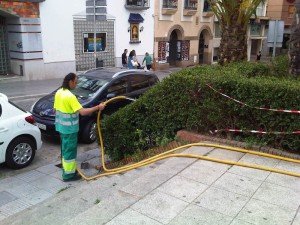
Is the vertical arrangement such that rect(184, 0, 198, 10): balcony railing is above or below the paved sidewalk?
above

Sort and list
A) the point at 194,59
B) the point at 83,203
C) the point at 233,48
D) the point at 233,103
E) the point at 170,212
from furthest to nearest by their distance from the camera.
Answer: the point at 194,59, the point at 233,48, the point at 233,103, the point at 83,203, the point at 170,212

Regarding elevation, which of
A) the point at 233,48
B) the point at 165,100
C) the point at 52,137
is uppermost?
the point at 233,48

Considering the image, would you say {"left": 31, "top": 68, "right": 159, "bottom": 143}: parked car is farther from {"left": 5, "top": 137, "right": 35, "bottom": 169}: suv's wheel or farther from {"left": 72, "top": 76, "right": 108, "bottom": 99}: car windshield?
{"left": 5, "top": 137, "right": 35, "bottom": 169}: suv's wheel

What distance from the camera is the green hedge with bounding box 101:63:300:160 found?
5.29 m

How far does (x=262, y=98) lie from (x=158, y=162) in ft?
6.33

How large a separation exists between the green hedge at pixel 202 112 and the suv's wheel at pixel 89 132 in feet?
5.55

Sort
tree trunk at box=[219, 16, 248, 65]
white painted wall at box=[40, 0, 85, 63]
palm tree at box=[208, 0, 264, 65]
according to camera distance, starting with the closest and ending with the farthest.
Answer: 1. palm tree at box=[208, 0, 264, 65]
2. tree trunk at box=[219, 16, 248, 65]
3. white painted wall at box=[40, 0, 85, 63]

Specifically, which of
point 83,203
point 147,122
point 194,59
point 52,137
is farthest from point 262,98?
point 194,59

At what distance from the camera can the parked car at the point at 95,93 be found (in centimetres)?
809

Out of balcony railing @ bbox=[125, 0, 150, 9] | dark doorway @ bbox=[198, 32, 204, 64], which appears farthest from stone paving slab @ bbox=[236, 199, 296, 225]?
dark doorway @ bbox=[198, 32, 204, 64]

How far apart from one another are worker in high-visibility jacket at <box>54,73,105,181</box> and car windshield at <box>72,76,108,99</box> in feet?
9.65

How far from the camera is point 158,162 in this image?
5.35m

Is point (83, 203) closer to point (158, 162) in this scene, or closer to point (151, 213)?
point (151, 213)

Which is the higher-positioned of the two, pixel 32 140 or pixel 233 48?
pixel 233 48
